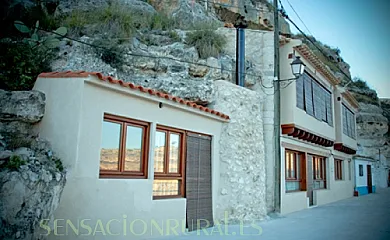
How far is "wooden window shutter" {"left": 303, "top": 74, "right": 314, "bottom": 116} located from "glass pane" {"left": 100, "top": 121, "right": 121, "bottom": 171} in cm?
944

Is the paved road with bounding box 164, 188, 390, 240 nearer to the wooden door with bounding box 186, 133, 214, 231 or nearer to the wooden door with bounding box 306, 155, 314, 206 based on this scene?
the wooden door with bounding box 186, 133, 214, 231

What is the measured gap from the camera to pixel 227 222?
8891 mm

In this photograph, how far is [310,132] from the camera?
1362 centimetres

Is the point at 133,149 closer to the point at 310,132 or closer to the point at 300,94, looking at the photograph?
the point at 300,94

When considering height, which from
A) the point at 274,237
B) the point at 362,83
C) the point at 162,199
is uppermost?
the point at 362,83

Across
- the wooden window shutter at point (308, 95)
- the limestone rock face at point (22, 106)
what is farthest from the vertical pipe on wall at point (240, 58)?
the limestone rock face at point (22, 106)

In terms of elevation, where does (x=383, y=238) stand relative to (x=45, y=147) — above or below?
below

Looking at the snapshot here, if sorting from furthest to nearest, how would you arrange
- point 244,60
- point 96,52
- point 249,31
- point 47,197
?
1. point 249,31
2. point 244,60
3. point 96,52
4. point 47,197

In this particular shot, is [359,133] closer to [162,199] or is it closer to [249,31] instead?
[249,31]

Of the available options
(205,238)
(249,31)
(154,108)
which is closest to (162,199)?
(205,238)

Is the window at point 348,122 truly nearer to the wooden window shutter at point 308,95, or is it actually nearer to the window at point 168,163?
the wooden window shutter at point 308,95

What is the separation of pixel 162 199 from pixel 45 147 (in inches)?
107

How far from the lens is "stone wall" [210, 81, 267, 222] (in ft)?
29.8

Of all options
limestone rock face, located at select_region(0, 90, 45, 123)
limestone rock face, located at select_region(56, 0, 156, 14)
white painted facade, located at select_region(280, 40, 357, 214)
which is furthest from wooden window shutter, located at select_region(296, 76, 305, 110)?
limestone rock face, located at select_region(0, 90, 45, 123)
